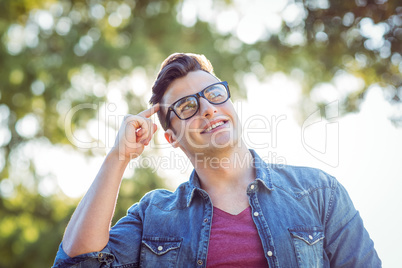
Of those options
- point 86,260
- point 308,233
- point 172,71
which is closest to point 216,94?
point 172,71

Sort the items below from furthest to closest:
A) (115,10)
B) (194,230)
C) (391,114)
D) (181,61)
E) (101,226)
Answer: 1. (115,10)
2. (391,114)
3. (181,61)
4. (194,230)
5. (101,226)

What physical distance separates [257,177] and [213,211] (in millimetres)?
355

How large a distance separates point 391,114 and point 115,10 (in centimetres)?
794

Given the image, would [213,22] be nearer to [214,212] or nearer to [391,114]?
[391,114]

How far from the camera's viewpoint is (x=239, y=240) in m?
2.33

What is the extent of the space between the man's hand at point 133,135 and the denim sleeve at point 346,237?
1204mm

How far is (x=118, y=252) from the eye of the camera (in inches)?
95.4

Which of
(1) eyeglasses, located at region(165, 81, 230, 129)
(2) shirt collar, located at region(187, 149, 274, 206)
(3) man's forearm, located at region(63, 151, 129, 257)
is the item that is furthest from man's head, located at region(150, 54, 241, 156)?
(3) man's forearm, located at region(63, 151, 129, 257)

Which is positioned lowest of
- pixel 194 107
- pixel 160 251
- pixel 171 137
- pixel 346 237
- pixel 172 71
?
pixel 160 251

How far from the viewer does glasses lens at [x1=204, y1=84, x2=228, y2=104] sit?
279cm

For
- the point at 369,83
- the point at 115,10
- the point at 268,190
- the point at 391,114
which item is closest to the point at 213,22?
the point at 115,10

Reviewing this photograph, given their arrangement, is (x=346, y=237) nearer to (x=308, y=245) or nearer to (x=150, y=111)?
(x=308, y=245)

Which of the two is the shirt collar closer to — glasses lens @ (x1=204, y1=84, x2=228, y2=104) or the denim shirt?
the denim shirt

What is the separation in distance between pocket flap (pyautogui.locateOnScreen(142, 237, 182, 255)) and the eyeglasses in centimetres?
81
